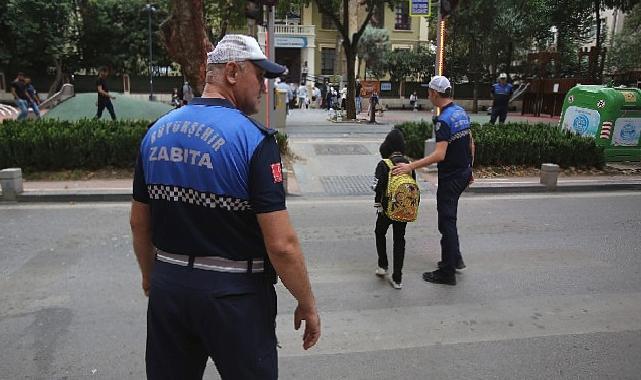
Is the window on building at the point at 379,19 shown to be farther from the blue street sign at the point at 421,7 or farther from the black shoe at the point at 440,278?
the black shoe at the point at 440,278

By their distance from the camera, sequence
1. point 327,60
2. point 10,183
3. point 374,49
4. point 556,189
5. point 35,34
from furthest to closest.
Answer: point 327,60
point 374,49
point 35,34
point 556,189
point 10,183

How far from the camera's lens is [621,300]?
4.67 meters

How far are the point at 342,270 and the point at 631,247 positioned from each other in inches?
137

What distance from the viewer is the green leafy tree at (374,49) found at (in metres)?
37.3

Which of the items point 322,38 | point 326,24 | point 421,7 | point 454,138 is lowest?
point 454,138

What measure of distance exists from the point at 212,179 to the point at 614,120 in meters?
11.0

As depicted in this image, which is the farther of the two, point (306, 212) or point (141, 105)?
point (141, 105)

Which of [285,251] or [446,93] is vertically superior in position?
[446,93]

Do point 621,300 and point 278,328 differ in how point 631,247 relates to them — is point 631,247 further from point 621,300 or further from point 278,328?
point 278,328

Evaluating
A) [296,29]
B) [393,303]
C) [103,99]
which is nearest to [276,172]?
[393,303]

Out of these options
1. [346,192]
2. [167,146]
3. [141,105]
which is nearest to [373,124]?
[141,105]

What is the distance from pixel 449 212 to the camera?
499 centimetres

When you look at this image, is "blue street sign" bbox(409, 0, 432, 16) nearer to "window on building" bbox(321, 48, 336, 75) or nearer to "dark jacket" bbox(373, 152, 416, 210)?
"dark jacket" bbox(373, 152, 416, 210)

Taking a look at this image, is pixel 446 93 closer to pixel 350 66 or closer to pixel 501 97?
pixel 501 97
